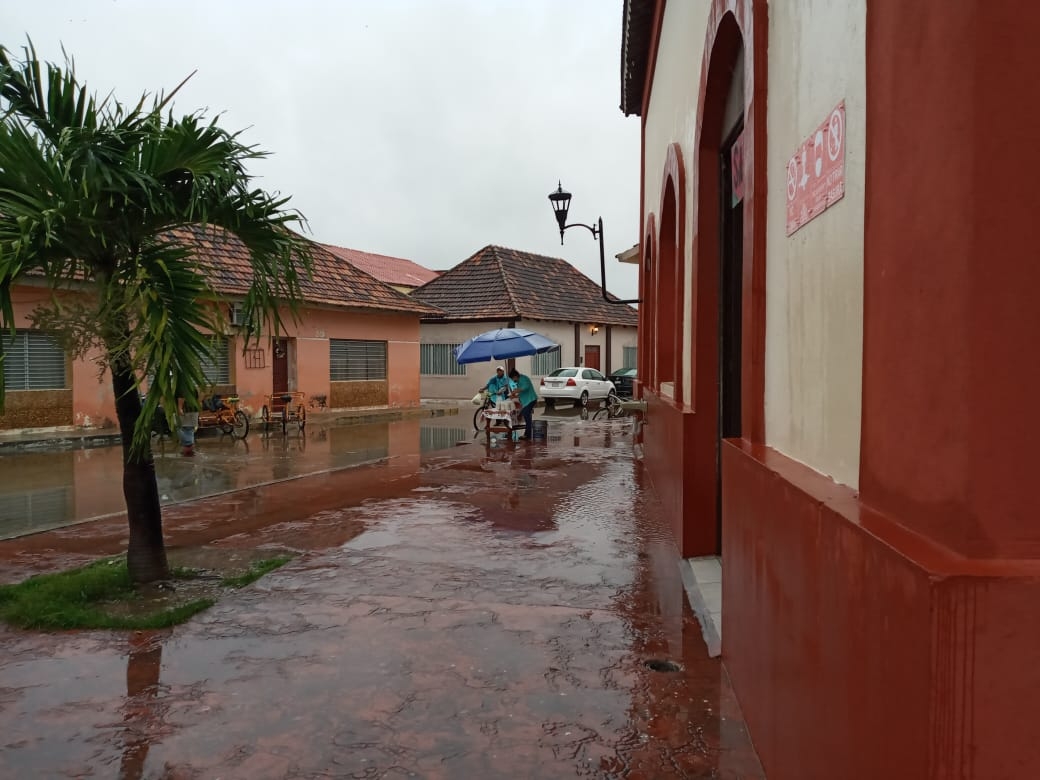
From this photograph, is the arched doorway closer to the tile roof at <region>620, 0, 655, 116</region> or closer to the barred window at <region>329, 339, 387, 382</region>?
the tile roof at <region>620, 0, 655, 116</region>

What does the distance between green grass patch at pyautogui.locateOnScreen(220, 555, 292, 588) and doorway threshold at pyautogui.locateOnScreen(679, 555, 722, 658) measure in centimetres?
315

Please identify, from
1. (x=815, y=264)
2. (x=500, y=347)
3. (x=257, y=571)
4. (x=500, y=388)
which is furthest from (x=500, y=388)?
(x=815, y=264)

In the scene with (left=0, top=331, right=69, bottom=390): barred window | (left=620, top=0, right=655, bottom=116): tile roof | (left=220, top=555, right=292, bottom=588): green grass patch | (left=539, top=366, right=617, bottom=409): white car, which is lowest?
(left=220, top=555, right=292, bottom=588): green grass patch

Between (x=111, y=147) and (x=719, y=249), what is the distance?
167 inches

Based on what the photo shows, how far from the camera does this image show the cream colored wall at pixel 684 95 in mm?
6434

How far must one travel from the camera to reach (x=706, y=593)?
211 inches

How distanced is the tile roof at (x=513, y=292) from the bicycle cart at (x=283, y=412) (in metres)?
7.84

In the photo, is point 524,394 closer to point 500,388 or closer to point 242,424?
point 500,388

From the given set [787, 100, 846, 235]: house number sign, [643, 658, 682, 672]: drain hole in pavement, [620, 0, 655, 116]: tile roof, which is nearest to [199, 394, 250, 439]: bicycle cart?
[620, 0, 655, 116]: tile roof

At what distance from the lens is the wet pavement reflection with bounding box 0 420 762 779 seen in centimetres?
337

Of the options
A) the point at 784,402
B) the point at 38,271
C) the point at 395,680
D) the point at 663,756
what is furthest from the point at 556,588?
the point at 38,271

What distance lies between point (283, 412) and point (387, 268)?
29.5 meters

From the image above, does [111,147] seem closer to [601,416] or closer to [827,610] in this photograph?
[827,610]

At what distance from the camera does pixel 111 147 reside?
520 cm
